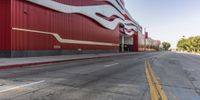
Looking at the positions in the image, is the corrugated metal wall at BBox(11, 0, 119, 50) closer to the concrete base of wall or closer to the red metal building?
the red metal building

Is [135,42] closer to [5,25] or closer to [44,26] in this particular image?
[44,26]

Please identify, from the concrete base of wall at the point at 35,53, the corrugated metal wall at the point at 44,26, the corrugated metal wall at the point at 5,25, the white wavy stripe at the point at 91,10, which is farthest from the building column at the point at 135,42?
the corrugated metal wall at the point at 5,25

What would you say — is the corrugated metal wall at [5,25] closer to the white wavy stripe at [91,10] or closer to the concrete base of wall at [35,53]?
the concrete base of wall at [35,53]

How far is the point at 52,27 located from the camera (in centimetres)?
3294

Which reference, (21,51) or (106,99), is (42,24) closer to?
(21,51)

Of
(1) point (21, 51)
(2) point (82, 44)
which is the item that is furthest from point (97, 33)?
(1) point (21, 51)

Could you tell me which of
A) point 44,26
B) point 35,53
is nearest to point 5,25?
point 35,53

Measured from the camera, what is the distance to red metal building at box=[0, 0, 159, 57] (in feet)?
82.7

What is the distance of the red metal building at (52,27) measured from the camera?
82.7ft

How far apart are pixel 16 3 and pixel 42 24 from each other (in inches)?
199

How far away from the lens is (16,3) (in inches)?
1011

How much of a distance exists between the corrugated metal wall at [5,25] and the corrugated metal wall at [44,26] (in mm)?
453

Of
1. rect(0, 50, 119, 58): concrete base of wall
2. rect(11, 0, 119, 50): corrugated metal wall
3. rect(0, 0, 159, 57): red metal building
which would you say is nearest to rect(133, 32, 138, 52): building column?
rect(0, 0, 159, 57): red metal building

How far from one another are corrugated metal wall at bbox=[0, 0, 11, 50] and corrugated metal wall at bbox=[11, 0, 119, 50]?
45 cm
